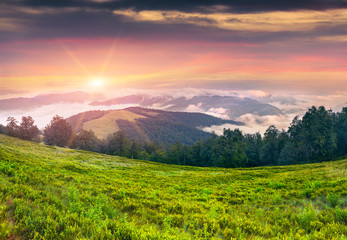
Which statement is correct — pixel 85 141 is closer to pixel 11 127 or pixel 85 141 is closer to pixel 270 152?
pixel 11 127

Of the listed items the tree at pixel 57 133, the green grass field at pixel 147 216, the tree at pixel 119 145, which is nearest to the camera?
the green grass field at pixel 147 216

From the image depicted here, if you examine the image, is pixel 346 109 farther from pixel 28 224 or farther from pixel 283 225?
pixel 28 224

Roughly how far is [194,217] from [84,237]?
3.78m

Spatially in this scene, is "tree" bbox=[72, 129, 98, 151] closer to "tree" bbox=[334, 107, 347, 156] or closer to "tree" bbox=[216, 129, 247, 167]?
"tree" bbox=[216, 129, 247, 167]

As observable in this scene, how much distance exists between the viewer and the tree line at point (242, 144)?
7269cm

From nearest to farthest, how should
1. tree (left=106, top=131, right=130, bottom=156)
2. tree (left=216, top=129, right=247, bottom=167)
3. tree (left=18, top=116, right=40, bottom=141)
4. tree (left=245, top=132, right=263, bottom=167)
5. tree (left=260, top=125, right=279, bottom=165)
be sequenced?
tree (left=216, top=129, right=247, bottom=167), tree (left=18, top=116, right=40, bottom=141), tree (left=260, top=125, right=279, bottom=165), tree (left=106, top=131, right=130, bottom=156), tree (left=245, top=132, right=263, bottom=167)

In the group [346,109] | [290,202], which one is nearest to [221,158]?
[346,109]

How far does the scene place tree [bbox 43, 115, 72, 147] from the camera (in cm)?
9644

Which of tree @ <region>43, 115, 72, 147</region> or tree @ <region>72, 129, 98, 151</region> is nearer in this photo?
tree @ <region>43, 115, 72, 147</region>

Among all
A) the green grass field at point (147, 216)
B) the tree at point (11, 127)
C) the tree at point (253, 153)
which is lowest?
the tree at point (253, 153)

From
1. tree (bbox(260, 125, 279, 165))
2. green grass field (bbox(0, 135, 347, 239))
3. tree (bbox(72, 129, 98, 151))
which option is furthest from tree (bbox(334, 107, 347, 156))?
tree (bbox(72, 129, 98, 151))

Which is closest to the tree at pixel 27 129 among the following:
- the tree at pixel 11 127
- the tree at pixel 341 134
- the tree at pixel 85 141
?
the tree at pixel 11 127

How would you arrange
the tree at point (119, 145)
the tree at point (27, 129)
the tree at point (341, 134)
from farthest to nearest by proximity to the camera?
the tree at point (119, 145)
the tree at point (27, 129)
the tree at point (341, 134)

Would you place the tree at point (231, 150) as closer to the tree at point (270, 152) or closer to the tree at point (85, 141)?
the tree at point (270, 152)
